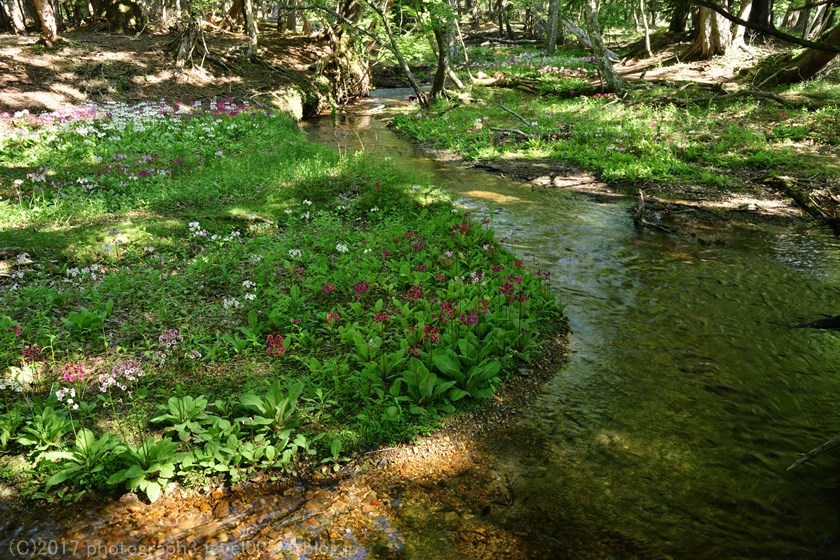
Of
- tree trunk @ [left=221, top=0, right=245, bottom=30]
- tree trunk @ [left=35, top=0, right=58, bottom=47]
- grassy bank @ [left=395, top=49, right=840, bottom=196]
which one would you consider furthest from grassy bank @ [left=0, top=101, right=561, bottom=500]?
tree trunk @ [left=221, top=0, right=245, bottom=30]

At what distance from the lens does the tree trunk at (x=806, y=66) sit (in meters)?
15.7

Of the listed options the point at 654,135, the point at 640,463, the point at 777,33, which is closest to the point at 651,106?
the point at 654,135

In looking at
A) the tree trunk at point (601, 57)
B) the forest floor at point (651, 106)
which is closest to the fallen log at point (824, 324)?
the forest floor at point (651, 106)

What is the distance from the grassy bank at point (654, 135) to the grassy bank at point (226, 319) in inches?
234

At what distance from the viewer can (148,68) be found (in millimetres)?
17609

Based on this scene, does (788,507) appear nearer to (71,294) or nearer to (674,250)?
(674,250)

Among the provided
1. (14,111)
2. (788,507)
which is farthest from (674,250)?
(14,111)

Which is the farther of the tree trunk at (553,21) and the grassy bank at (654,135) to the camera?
the tree trunk at (553,21)

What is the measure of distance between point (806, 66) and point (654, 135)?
6432mm

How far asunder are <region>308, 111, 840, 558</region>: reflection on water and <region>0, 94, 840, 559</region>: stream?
0.6 inches

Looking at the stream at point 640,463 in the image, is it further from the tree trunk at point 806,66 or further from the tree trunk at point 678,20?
the tree trunk at point 678,20

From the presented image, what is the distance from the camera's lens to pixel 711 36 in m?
20.6

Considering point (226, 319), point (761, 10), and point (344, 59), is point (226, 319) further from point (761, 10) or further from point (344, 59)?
point (761, 10)

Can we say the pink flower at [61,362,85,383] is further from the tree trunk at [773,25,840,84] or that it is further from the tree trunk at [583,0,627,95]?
the tree trunk at [773,25,840,84]
